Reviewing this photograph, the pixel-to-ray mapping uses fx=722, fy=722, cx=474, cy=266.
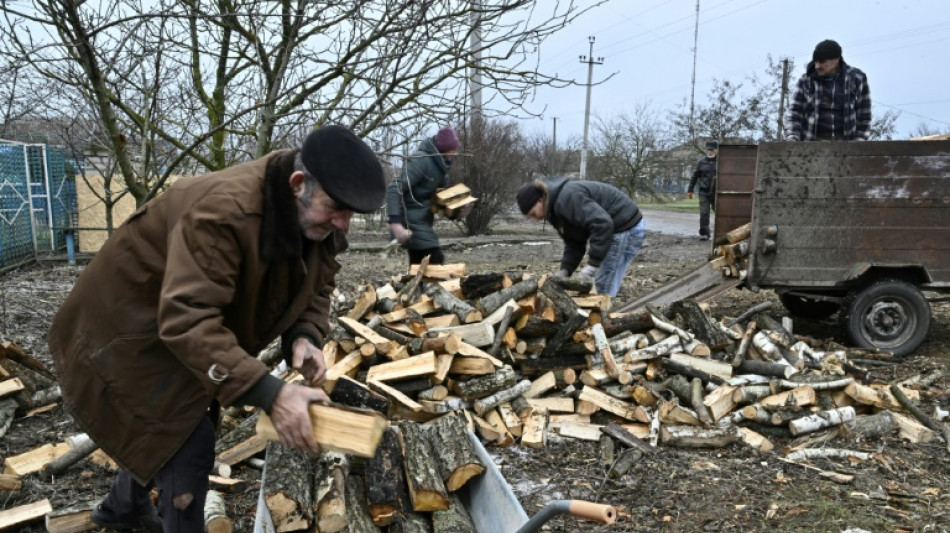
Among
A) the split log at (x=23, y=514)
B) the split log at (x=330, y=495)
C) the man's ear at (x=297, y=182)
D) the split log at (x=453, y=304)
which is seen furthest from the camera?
the split log at (x=453, y=304)

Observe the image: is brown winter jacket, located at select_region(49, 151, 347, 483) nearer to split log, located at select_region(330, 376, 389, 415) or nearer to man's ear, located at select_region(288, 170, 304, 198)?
man's ear, located at select_region(288, 170, 304, 198)

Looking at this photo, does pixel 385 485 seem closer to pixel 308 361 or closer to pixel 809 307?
pixel 308 361

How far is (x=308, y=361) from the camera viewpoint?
2723 mm

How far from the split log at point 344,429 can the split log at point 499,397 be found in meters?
2.51

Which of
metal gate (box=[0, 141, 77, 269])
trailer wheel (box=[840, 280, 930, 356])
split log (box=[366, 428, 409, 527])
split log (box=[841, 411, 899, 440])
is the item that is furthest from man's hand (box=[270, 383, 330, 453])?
metal gate (box=[0, 141, 77, 269])

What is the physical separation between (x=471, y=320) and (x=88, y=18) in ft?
9.68

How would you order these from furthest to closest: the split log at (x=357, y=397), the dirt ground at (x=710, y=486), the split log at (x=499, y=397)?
the split log at (x=499, y=397) < the split log at (x=357, y=397) < the dirt ground at (x=710, y=486)

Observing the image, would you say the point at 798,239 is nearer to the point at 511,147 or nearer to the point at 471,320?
the point at 471,320

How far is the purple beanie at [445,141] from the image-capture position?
5.87 m

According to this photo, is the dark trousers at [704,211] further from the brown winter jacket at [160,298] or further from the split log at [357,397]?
the brown winter jacket at [160,298]

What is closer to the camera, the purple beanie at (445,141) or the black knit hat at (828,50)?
the purple beanie at (445,141)

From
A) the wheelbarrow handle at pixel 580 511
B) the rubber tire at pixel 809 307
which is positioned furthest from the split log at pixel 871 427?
the wheelbarrow handle at pixel 580 511

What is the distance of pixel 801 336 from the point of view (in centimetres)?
642

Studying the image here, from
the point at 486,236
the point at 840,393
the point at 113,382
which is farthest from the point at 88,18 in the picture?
the point at 486,236
